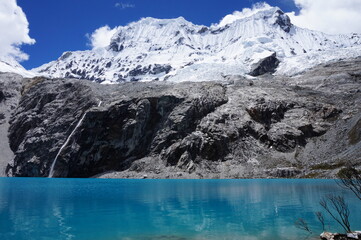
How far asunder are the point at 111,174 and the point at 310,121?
227 feet

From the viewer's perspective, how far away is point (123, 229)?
23.4 m

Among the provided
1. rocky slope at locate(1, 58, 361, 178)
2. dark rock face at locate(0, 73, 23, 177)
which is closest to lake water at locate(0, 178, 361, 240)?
rocky slope at locate(1, 58, 361, 178)

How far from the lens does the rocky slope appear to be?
100875 millimetres

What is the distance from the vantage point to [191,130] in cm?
11388

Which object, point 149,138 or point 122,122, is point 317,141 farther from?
point 122,122

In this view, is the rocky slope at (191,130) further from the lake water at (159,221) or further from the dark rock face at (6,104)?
the lake water at (159,221)

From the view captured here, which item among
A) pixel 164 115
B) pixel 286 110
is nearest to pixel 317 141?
pixel 286 110

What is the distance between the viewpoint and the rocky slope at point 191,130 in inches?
3971

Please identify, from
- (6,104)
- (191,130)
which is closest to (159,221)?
(191,130)

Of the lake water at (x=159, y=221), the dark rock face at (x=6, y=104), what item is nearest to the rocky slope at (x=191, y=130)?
the dark rock face at (x=6, y=104)

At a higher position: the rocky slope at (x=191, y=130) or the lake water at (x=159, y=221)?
the rocky slope at (x=191, y=130)

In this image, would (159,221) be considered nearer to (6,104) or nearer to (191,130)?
(191,130)

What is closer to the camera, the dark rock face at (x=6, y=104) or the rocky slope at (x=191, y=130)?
the rocky slope at (x=191, y=130)

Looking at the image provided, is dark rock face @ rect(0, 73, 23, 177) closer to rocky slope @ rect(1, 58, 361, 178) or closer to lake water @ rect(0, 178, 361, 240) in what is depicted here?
rocky slope @ rect(1, 58, 361, 178)
